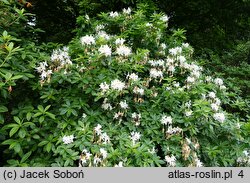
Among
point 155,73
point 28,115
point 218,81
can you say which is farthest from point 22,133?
point 218,81

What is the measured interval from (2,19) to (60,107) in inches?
45.7

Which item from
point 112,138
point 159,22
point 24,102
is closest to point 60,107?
point 24,102

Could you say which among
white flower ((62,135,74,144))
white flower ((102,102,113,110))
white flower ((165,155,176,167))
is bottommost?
white flower ((165,155,176,167))

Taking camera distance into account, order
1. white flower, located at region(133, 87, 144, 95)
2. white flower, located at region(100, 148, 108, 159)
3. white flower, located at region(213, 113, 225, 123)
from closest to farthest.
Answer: white flower, located at region(100, 148, 108, 159)
white flower, located at region(133, 87, 144, 95)
white flower, located at region(213, 113, 225, 123)

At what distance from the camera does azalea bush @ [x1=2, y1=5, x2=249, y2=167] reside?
9.86ft

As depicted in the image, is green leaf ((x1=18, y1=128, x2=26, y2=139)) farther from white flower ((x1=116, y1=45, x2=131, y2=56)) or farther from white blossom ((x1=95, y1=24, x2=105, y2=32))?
white blossom ((x1=95, y1=24, x2=105, y2=32))

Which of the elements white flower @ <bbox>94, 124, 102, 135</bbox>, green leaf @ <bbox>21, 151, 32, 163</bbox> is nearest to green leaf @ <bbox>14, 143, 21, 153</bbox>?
green leaf @ <bbox>21, 151, 32, 163</bbox>

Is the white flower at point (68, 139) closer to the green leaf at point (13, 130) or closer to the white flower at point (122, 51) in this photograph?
the green leaf at point (13, 130)

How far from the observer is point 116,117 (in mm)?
3328

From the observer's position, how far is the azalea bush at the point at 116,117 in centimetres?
300

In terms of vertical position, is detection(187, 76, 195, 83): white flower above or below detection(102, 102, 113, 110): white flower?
above

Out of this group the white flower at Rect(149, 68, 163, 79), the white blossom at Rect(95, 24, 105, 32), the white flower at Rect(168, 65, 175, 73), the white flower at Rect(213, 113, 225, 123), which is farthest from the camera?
the white blossom at Rect(95, 24, 105, 32)

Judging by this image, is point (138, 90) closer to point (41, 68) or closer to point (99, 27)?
point (41, 68)

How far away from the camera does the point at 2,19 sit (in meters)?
3.45
